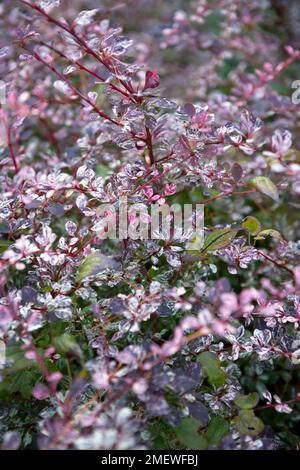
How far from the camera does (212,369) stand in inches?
41.4

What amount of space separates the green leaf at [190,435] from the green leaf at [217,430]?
66 mm

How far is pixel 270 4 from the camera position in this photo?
2.79 m

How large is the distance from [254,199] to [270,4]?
1495mm

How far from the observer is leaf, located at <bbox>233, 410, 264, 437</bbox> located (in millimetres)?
1035

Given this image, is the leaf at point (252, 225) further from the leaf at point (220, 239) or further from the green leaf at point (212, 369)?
the green leaf at point (212, 369)

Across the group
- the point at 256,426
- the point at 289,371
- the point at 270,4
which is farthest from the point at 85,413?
the point at 270,4

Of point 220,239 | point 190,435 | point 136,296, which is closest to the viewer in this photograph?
point 190,435

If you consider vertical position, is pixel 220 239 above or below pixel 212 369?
above

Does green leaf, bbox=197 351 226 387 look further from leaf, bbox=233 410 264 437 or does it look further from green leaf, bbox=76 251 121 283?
green leaf, bbox=76 251 121 283

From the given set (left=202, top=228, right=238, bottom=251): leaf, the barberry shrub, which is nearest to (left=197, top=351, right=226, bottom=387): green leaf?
the barberry shrub

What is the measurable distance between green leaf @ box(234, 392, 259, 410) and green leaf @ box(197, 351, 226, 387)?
0.16 ft

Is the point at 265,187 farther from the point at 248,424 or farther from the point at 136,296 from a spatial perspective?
the point at 248,424

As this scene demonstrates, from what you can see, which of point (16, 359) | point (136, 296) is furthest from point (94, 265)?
point (16, 359)

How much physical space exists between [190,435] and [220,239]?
426 mm
